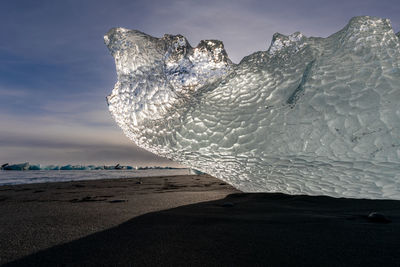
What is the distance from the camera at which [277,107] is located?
232 centimetres

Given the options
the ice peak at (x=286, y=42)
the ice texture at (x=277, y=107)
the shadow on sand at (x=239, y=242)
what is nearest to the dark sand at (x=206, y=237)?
the shadow on sand at (x=239, y=242)

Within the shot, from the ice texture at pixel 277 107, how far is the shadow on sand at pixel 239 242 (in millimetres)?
472

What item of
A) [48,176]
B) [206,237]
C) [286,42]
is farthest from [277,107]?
[48,176]

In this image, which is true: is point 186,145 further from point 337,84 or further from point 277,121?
point 337,84

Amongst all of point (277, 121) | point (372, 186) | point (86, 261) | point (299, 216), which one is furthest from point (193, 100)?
point (86, 261)

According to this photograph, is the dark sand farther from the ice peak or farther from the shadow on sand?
the ice peak

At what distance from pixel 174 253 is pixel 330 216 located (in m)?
1.11

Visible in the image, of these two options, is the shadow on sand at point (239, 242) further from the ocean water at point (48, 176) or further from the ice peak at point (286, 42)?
the ocean water at point (48, 176)

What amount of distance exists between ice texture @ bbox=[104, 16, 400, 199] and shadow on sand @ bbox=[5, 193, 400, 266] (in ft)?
1.55

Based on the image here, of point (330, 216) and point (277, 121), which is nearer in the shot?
point (330, 216)

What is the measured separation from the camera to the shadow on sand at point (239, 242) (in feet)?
3.29

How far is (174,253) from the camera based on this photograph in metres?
1.07

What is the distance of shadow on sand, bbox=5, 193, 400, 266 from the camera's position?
1004mm

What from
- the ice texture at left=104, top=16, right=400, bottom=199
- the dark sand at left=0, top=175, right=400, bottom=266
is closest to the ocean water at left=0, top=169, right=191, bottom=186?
the ice texture at left=104, top=16, right=400, bottom=199
